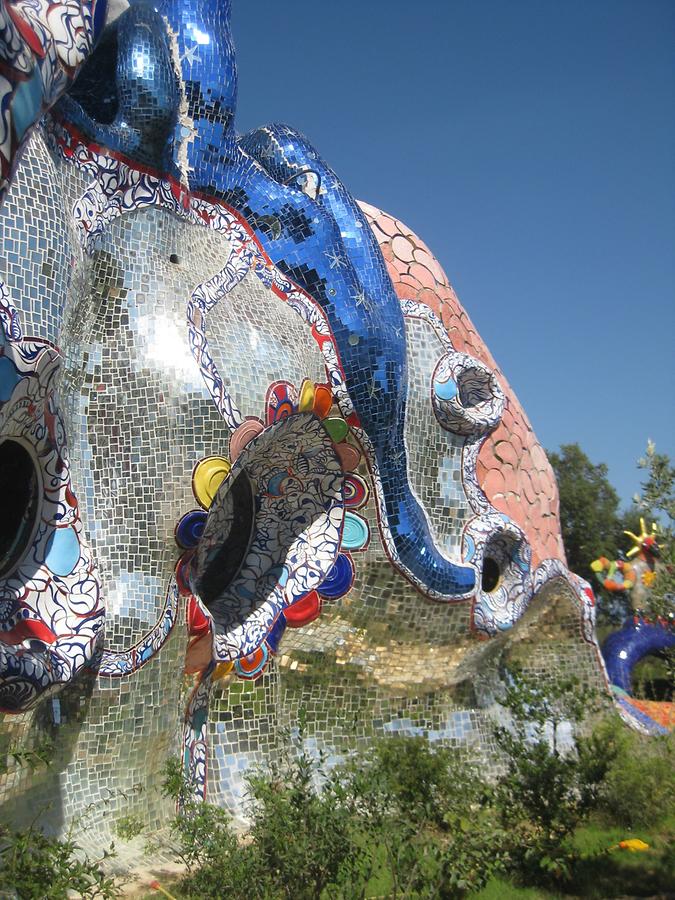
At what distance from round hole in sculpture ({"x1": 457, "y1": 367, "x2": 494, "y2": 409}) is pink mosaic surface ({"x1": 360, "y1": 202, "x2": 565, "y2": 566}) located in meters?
0.30

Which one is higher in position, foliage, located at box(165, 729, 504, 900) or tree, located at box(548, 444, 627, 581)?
tree, located at box(548, 444, 627, 581)

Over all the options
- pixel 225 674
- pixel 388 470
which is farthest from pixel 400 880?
pixel 388 470

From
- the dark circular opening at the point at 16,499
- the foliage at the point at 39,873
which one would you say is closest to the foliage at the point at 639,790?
the dark circular opening at the point at 16,499

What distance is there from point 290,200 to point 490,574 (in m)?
3.58

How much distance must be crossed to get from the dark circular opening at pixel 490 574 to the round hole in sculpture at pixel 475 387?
4.43ft

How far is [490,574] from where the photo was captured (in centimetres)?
816

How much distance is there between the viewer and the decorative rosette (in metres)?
6.38

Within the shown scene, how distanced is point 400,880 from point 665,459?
262cm

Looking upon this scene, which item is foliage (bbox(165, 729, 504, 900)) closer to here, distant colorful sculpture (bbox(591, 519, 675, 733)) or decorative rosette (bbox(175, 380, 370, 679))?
decorative rosette (bbox(175, 380, 370, 679))

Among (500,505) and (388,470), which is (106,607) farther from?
(500,505)

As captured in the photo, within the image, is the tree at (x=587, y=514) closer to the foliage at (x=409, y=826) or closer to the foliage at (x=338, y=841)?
the foliage at (x=409, y=826)

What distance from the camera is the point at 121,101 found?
5562 millimetres

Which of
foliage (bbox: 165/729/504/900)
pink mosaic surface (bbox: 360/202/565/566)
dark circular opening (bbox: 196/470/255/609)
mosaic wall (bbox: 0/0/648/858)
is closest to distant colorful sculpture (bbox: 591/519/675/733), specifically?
pink mosaic surface (bbox: 360/202/565/566)

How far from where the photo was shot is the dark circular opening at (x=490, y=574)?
8.13 metres
